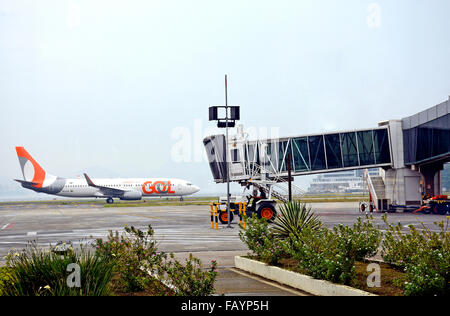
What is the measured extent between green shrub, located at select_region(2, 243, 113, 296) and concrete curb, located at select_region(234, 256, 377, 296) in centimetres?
412

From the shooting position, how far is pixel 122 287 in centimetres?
1009

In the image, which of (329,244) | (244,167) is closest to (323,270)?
(329,244)

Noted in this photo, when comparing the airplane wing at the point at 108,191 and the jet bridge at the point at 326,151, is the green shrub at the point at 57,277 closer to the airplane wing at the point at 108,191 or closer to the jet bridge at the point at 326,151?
the jet bridge at the point at 326,151

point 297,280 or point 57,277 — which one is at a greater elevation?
point 57,277

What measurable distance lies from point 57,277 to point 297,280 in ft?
16.9

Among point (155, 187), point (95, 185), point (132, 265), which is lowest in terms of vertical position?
point (132, 265)

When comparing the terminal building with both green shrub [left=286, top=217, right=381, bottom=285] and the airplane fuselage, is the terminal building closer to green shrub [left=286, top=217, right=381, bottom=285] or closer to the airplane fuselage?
green shrub [left=286, top=217, right=381, bottom=285]

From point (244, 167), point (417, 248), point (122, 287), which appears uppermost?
point (244, 167)

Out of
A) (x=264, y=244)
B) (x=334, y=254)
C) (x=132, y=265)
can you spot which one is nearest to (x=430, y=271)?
(x=334, y=254)

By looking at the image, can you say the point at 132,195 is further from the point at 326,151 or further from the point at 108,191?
the point at 326,151

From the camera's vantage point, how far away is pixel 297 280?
11.1 metres

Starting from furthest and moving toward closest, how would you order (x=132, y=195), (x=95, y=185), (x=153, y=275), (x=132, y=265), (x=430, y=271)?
(x=95, y=185) < (x=132, y=195) < (x=132, y=265) < (x=153, y=275) < (x=430, y=271)
